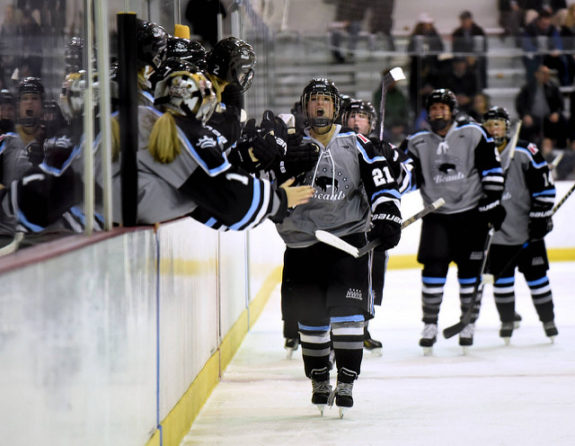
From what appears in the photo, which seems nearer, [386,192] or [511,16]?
[386,192]

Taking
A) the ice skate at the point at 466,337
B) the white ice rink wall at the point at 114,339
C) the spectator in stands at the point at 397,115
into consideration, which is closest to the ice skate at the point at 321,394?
the white ice rink wall at the point at 114,339

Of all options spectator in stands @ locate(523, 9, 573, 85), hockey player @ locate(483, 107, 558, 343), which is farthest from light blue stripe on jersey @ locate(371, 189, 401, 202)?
spectator in stands @ locate(523, 9, 573, 85)

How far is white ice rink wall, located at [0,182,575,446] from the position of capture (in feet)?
5.15

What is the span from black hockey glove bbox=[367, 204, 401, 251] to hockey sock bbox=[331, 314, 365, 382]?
0.90 feet

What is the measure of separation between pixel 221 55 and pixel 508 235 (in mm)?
2358

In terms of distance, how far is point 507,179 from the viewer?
5.36 meters

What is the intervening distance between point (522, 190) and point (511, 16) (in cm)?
579

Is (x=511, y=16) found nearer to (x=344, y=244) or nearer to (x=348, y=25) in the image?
(x=348, y=25)

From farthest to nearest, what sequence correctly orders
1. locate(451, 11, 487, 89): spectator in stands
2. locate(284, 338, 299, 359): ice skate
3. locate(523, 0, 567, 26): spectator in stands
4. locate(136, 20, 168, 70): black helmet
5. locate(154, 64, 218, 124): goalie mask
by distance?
locate(523, 0, 567, 26): spectator in stands, locate(451, 11, 487, 89): spectator in stands, locate(284, 338, 299, 359): ice skate, locate(136, 20, 168, 70): black helmet, locate(154, 64, 218, 124): goalie mask

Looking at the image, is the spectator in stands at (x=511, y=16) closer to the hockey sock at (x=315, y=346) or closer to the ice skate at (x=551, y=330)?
the ice skate at (x=551, y=330)

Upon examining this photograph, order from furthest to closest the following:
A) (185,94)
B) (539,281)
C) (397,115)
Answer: (397,115)
(539,281)
(185,94)

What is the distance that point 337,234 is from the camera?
362 centimetres

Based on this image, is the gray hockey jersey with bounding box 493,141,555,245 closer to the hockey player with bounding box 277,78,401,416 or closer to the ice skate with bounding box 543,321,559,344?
the ice skate with bounding box 543,321,559,344

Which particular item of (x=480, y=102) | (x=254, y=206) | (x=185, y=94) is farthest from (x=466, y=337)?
(x=480, y=102)
